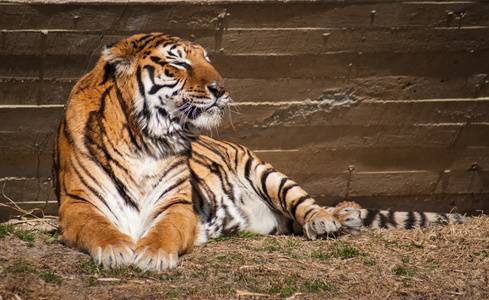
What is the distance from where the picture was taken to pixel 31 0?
4.29 meters

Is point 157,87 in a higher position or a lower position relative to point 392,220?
higher

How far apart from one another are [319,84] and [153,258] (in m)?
2.28

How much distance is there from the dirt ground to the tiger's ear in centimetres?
115

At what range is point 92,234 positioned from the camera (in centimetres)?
340

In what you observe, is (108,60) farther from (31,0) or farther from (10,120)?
(10,120)

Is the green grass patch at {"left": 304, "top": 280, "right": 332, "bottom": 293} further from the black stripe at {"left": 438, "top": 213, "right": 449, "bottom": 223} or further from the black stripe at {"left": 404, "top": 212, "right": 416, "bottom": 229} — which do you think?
the black stripe at {"left": 438, "top": 213, "right": 449, "bottom": 223}

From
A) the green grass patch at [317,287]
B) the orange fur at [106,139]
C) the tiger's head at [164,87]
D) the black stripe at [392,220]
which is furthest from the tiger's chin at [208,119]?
the black stripe at [392,220]

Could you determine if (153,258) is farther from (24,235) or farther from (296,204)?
(296,204)

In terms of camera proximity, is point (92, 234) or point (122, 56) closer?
point (92, 234)

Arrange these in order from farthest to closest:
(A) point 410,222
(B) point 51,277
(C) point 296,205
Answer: (A) point 410,222, (C) point 296,205, (B) point 51,277

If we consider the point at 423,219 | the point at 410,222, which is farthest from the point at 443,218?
the point at 410,222

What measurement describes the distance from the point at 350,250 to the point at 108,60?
1.95 meters

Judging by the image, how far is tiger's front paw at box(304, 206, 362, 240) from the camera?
14.2 feet

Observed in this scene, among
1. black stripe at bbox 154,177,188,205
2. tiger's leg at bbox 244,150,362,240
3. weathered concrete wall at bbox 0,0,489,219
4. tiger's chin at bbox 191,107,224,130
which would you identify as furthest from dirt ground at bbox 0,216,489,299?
weathered concrete wall at bbox 0,0,489,219
